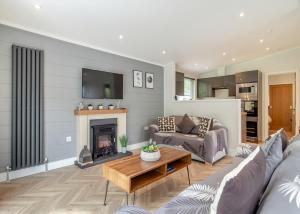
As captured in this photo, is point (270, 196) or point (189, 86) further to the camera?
point (189, 86)

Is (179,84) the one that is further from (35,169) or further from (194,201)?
(194,201)

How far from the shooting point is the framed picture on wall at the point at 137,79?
4758 mm

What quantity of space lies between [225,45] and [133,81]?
2393 millimetres

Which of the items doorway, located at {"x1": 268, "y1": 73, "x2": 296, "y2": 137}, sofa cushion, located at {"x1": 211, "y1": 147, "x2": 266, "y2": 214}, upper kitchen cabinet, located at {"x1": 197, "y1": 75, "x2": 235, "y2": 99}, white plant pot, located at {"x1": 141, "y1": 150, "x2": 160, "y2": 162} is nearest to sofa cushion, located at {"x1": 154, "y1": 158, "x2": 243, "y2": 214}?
sofa cushion, located at {"x1": 211, "y1": 147, "x2": 266, "y2": 214}

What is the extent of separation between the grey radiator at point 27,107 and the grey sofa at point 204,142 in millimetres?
2427

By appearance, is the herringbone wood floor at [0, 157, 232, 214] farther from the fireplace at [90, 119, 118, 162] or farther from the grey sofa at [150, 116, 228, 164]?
the fireplace at [90, 119, 118, 162]

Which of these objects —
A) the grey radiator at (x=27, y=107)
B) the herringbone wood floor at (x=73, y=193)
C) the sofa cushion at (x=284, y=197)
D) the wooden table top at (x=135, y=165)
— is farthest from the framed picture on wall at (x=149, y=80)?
the sofa cushion at (x=284, y=197)

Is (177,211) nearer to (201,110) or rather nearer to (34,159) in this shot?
(34,159)

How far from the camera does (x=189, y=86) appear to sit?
6.98 meters

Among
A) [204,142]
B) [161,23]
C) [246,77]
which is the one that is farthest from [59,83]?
[246,77]

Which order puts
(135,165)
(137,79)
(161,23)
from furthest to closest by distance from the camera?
(137,79)
(161,23)
(135,165)

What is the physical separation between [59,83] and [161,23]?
6.99 ft

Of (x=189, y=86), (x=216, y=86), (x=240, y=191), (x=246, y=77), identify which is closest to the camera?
(x=240, y=191)

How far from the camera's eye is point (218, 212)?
27.7 inches
